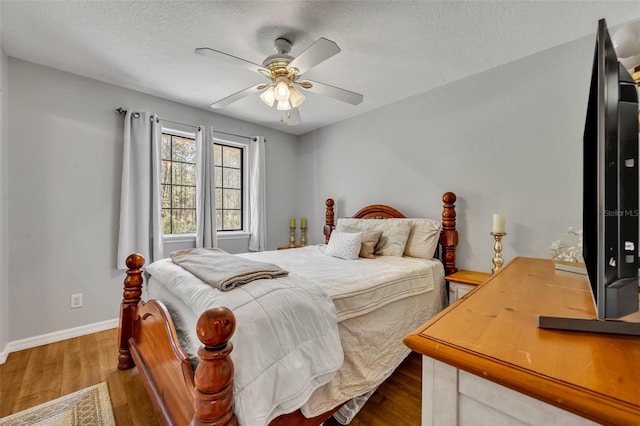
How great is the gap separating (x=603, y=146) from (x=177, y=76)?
3.03 metres

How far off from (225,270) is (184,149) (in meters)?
2.47

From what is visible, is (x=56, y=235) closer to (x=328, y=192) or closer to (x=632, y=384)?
(x=328, y=192)

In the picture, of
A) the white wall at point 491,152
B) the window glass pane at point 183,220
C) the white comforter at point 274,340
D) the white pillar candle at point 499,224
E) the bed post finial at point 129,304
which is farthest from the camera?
the window glass pane at point 183,220

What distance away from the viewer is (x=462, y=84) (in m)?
2.63

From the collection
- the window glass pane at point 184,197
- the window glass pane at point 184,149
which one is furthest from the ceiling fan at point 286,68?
the window glass pane at point 184,197

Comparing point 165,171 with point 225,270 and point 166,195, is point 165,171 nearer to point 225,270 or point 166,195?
point 166,195

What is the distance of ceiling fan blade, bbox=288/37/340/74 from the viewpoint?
1.54 m

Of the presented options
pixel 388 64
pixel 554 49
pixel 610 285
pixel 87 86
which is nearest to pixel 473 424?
pixel 610 285

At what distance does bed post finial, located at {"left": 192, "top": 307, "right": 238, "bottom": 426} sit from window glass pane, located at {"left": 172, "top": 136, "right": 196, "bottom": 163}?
295 centimetres

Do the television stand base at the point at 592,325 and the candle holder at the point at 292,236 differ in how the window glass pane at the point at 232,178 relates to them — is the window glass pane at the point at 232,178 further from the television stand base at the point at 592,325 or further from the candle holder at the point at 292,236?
the television stand base at the point at 592,325

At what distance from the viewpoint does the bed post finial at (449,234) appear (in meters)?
2.57

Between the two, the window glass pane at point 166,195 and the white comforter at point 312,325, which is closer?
the white comforter at point 312,325

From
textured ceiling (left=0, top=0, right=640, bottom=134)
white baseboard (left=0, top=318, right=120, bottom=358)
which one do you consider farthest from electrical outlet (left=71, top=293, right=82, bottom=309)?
textured ceiling (left=0, top=0, right=640, bottom=134)

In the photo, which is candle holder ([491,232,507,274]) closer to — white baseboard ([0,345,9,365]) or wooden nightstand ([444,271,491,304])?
wooden nightstand ([444,271,491,304])
